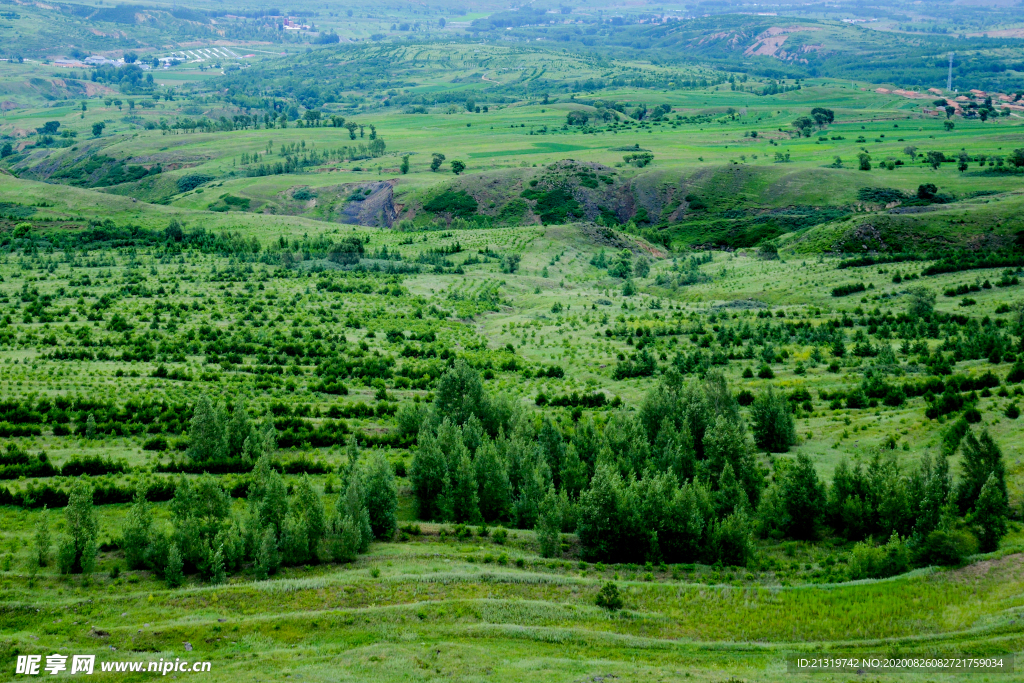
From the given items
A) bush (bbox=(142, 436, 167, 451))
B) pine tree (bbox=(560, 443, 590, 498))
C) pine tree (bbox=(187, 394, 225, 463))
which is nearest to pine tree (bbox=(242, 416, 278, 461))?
pine tree (bbox=(187, 394, 225, 463))

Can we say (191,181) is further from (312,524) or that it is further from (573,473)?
(312,524)

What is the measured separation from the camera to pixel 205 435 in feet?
156

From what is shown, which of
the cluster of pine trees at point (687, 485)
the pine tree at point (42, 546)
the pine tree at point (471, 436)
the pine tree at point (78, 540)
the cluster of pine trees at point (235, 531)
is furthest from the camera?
the pine tree at point (471, 436)

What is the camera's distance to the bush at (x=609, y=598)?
1184 inches

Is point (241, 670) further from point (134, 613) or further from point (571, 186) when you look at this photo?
point (571, 186)

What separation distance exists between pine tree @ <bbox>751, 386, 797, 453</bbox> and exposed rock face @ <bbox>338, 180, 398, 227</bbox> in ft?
390

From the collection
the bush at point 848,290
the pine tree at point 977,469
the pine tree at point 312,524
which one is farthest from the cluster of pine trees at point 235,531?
the bush at point 848,290

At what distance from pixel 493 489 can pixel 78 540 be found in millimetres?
17727

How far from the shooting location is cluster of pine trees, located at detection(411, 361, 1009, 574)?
1359 inches

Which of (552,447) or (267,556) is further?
(552,447)

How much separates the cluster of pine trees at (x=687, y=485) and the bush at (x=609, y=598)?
15.6 ft

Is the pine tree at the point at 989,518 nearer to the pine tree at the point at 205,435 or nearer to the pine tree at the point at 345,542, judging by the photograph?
the pine tree at the point at 345,542

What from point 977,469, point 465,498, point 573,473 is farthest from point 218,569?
point 977,469

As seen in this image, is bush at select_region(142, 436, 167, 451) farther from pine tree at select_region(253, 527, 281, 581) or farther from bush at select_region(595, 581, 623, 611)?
bush at select_region(595, 581, 623, 611)
